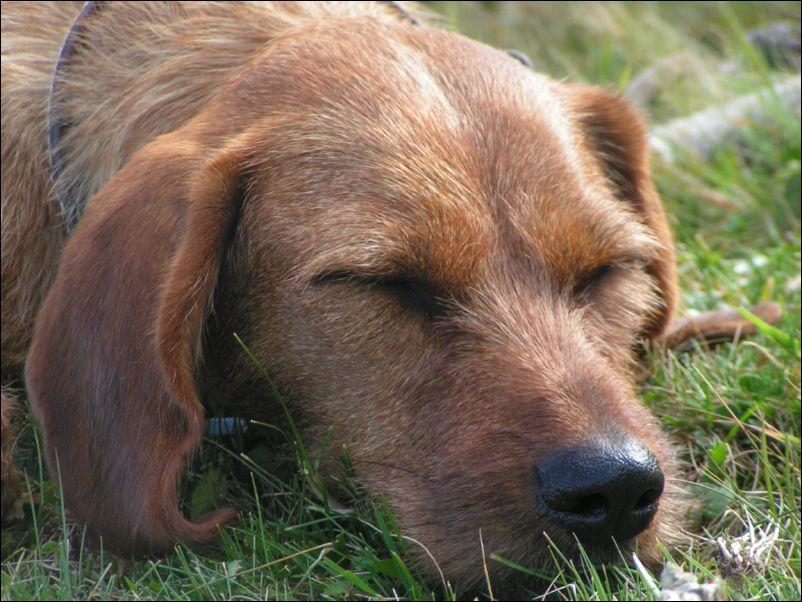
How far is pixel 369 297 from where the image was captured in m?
2.80

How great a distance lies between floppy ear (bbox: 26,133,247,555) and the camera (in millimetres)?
2574

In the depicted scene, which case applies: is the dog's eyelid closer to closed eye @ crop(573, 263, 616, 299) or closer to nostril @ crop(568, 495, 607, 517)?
closed eye @ crop(573, 263, 616, 299)

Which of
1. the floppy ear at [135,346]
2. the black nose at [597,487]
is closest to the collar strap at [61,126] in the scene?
the floppy ear at [135,346]

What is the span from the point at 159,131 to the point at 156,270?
720mm

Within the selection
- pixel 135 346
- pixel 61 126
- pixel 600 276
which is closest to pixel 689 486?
pixel 600 276

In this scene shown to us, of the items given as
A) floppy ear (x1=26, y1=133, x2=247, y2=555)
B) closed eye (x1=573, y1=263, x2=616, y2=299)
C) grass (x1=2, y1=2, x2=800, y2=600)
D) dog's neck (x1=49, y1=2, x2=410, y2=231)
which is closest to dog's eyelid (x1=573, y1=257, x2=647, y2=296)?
closed eye (x1=573, y1=263, x2=616, y2=299)

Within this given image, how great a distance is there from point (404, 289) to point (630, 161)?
4.31 ft

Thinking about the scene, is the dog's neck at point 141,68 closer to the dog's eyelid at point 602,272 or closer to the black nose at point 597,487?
the dog's eyelid at point 602,272

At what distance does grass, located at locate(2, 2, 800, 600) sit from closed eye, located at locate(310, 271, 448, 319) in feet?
1.60

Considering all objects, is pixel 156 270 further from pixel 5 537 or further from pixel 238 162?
pixel 5 537

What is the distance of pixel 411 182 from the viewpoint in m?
2.84

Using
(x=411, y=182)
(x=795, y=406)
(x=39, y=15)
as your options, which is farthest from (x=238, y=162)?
(x=795, y=406)

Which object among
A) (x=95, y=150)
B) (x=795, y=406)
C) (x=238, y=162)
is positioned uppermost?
(x=238, y=162)

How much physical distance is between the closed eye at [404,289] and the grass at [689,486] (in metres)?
0.49
